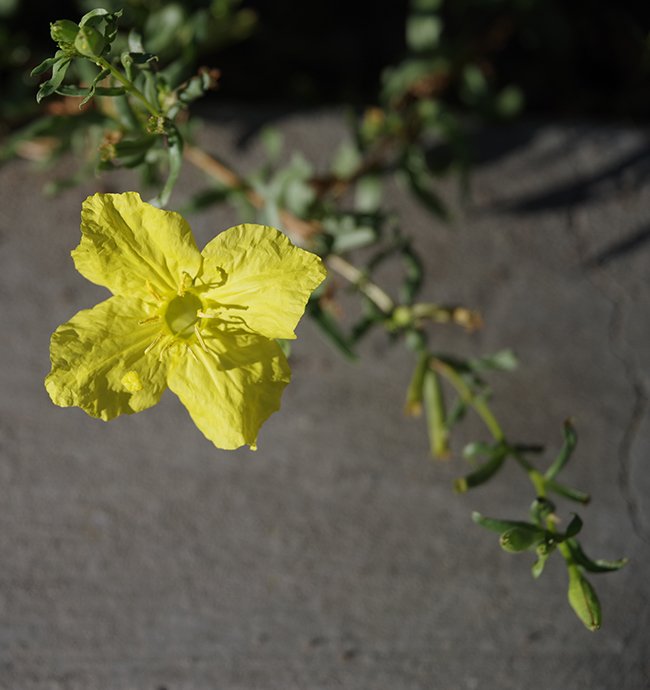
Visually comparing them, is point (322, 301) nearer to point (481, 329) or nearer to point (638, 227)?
point (481, 329)

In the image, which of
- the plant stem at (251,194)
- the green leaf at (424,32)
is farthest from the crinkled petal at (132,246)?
the green leaf at (424,32)

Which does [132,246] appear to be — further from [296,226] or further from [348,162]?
[348,162]

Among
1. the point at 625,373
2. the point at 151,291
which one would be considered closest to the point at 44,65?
the point at 151,291

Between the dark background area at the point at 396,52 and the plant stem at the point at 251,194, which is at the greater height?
the dark background area at the point at 396,52

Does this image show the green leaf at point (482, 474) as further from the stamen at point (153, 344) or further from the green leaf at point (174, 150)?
the green leaf at point (174, 150)

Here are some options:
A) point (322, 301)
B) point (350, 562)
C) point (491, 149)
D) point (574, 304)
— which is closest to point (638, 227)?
point (574, 304)

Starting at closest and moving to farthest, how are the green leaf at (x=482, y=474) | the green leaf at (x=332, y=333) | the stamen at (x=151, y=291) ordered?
the stamen at (x=151, y=291) < the green leaf at (x=482, y=474) < the green leaf at (x=332, y=333)

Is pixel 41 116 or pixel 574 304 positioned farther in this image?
pixel 574 304
